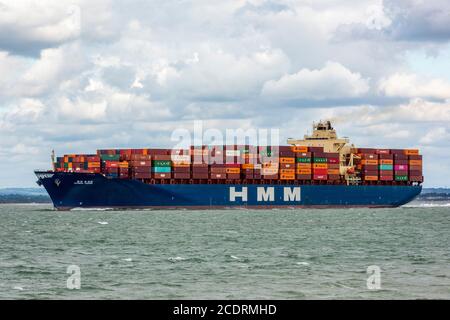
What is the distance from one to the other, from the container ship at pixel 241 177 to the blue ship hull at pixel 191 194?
0.14m

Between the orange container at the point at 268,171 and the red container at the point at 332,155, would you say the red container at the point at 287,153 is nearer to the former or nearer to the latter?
the orange container at the point at 268,171

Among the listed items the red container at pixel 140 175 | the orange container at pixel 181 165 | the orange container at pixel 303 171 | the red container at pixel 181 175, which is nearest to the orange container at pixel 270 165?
the orange container at pixel 303 171

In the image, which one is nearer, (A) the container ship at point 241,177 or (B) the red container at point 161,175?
(A) the container ship at point 241,177

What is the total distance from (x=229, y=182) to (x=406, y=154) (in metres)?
35.1

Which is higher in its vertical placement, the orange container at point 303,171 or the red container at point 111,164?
the red container at point 111,164

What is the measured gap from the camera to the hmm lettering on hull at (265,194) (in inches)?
4449

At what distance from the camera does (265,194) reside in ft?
379

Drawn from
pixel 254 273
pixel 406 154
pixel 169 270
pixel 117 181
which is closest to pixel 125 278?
pixel 169 270

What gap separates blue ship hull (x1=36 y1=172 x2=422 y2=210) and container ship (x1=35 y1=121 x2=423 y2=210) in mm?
139

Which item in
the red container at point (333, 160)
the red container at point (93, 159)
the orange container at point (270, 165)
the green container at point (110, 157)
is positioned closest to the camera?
the red container at point (93, 159)

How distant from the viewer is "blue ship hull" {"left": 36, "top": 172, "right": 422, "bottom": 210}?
341 ft

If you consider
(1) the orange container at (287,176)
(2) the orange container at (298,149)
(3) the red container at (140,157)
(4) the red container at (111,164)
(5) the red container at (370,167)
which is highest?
(2) the orange container at (298,149)

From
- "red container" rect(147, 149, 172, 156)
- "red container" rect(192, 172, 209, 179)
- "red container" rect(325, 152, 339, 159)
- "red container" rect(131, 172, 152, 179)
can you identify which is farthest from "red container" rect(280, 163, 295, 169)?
"red container" rect(131, 172, 152, 179)

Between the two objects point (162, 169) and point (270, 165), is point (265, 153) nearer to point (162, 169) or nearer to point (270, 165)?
point (270, 165)
